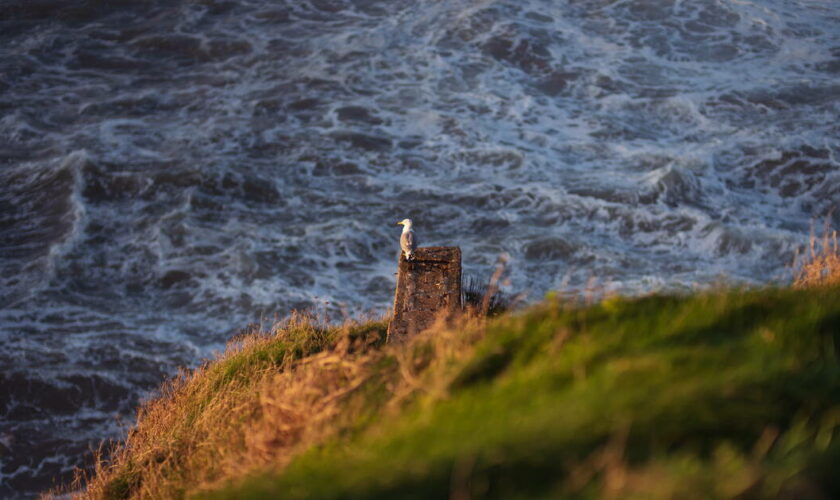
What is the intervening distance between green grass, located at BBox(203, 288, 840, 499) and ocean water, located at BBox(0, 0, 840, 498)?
686 centimetres

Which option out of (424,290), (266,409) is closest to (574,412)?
(266,409)

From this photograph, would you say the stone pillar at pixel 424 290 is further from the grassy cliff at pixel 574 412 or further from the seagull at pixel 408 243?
the grassy cliff at pixel 574 412

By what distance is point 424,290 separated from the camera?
932cm

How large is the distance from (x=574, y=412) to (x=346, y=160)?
1956 cm

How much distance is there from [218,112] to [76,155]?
4.71m

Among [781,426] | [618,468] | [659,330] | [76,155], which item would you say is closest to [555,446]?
[618,468]

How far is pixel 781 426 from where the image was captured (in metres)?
4.12

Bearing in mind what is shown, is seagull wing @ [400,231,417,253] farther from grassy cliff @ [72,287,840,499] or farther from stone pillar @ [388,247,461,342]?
grassy cliff @ [72,287,840,499]

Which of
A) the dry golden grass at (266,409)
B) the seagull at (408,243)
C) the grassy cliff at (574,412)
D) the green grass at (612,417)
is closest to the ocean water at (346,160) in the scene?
the seagull at (408,243)

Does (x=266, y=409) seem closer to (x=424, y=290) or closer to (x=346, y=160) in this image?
(x=424, y=290)

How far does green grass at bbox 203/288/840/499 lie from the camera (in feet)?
11.8

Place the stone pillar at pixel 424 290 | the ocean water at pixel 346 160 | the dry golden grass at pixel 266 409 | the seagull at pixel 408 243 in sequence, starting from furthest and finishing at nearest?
1. the ocean water at pixel 346 160
2. the seagull at pixel 408 243
3. the stone pillar at pixel 424 290
4. the dry golden grass at pixel 266 409

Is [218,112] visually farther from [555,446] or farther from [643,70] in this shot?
[555,446]

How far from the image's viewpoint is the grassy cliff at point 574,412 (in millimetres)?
3654
